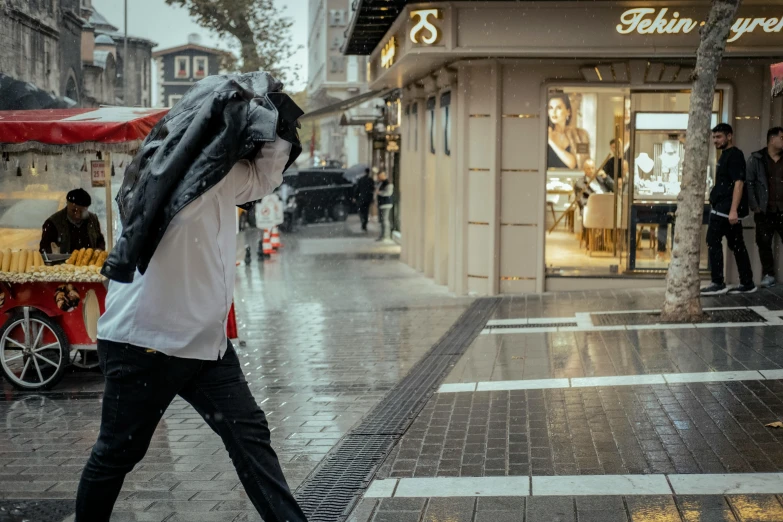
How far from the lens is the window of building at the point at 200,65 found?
98188 millimetres

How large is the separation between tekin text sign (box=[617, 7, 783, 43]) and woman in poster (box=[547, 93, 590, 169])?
4.15 metres

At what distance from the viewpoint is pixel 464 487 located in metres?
5.16

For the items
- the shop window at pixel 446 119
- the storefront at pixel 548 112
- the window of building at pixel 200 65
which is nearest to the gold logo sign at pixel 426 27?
the storefront at pixel 548 112

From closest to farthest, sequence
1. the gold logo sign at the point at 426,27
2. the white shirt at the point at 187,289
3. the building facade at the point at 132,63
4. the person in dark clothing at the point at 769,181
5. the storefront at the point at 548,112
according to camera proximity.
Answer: the white shirt at the point at 187,289
the person in dark clothing at the point at 769,181
the storefront at the point at 548,112
the gold logo sign at the point at 426,27
the building facade at the point at 132,63

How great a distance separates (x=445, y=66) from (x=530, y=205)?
239cm

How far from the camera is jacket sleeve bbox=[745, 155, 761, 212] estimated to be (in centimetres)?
1180

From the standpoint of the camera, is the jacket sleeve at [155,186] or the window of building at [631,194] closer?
the jacket sleeve at [155,186]

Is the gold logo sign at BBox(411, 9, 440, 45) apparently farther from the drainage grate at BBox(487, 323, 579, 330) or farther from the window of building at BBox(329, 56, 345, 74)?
the window of building at BBox(329, 56, 345, 74)

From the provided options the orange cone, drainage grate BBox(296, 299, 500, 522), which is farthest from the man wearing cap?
the orange cone

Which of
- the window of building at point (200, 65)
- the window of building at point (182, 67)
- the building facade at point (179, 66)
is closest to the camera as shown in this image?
the building facade at point (179, 66)

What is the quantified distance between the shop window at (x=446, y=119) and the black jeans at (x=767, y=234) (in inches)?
185

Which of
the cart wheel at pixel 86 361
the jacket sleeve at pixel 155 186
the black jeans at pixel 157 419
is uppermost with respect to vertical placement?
the jacket sleeve at pixel 155 186

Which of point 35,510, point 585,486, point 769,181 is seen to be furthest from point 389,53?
point 35,510

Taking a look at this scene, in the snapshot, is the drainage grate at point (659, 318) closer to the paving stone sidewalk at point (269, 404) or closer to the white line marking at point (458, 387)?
the paving stone sidewalk at point (269, 404)
